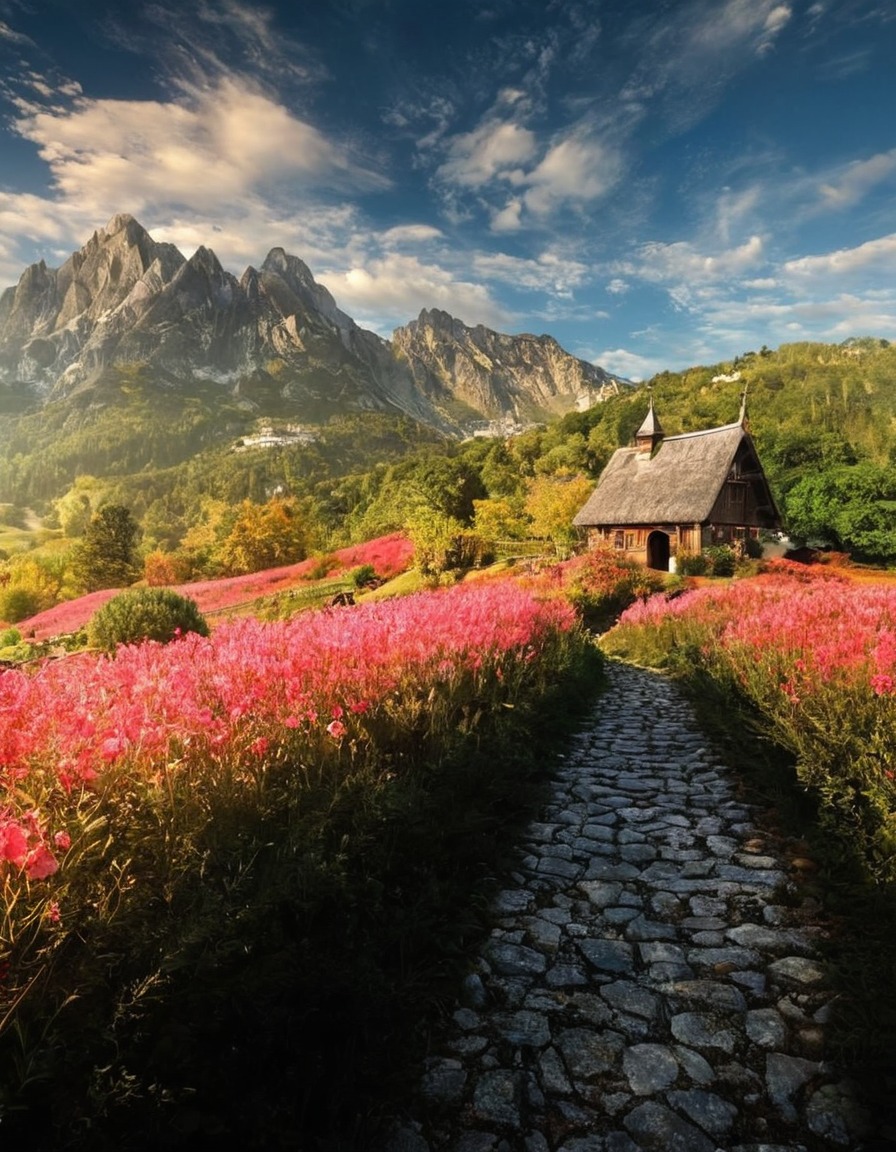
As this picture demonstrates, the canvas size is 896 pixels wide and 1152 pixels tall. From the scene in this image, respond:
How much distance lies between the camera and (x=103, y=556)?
3878 cm

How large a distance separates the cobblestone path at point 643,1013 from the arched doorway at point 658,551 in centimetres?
2807

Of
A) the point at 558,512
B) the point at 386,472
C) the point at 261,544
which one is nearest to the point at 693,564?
the point at 558,512

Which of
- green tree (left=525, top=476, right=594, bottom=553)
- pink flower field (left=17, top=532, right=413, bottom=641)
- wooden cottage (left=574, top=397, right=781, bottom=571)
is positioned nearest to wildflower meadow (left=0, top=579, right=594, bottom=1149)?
pink flower field (left=17, top=532, right=413, bottom=641)

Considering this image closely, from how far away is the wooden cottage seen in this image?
2850 centimetres

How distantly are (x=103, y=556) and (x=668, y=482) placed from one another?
3583 centimetres

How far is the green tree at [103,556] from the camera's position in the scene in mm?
38500

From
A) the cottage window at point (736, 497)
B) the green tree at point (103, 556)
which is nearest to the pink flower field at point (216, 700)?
the cottage window at point (736, 497)

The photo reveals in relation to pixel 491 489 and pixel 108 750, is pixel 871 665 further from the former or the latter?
pixel 491 489

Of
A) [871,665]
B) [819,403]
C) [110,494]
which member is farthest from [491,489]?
[110,494]

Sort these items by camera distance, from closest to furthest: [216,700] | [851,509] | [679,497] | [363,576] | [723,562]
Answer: [216,700]
[723,562]
[679,497]
[363,576]
[851,509]

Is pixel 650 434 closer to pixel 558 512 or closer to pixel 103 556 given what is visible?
pixel 558 512

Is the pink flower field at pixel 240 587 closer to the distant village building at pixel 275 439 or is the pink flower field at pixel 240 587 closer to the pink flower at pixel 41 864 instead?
the pink flower at pixel 41 864

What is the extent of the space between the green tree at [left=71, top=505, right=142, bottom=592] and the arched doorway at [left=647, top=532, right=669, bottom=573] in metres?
33.5

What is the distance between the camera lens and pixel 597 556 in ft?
78.1
